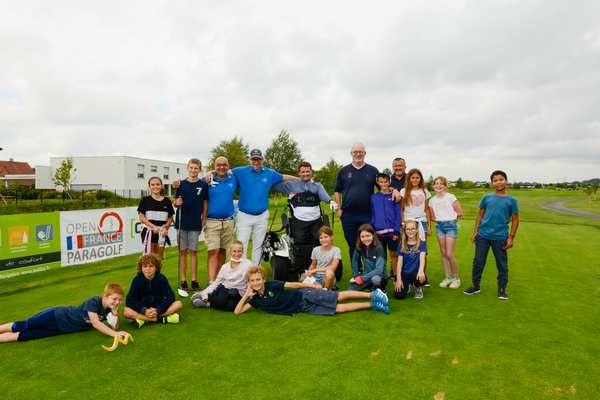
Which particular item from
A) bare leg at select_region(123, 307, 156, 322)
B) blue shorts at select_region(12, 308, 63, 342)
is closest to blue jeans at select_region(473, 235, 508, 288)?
bare leg at select_region(123, 307, 156, 322)

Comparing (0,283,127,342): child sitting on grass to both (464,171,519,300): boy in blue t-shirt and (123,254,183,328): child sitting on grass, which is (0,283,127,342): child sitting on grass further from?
(464,171,519,300): boy in blue t-shirt

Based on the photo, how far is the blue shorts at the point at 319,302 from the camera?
4320 mm

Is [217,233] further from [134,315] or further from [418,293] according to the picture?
[418,293]

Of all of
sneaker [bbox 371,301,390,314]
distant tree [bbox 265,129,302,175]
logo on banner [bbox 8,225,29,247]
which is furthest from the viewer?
distant tree [bbox 265,129,302,175]

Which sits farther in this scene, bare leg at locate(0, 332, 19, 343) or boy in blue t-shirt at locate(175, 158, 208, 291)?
boy in blue t-shirt at locate(175, 158, 208, 291)

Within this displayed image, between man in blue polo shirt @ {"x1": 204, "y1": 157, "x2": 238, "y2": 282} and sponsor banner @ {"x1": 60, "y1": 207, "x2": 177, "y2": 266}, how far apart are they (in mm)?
5040

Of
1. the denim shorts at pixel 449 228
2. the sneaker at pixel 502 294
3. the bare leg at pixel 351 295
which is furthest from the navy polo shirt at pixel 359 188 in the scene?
the sneaker at pixel 502 294

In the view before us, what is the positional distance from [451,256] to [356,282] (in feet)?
5.26

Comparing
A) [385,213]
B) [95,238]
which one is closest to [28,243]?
[95,238]

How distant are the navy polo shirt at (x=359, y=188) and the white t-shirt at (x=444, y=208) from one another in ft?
3.03

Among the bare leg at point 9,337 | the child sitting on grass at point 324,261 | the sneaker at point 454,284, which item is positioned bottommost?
the bare leg at point 9,337

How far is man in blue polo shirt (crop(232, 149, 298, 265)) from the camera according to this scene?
5539 mm

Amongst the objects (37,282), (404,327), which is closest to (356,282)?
(404,327)

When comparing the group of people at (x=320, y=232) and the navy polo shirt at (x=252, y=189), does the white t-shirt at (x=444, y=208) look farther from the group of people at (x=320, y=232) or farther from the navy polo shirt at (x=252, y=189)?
the navy polo shirt at (x=252, y=189)
